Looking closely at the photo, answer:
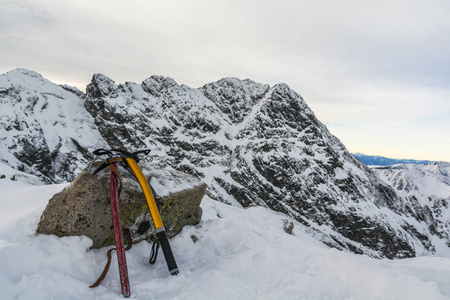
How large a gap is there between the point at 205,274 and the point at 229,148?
463ft

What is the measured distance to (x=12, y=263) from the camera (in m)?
3.81

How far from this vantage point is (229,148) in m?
146

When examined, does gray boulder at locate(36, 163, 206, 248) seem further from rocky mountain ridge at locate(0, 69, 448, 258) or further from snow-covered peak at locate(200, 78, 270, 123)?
snow-covered peak at locate(200, 78, 270, 123)

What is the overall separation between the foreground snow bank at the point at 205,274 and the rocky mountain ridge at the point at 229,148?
345 ft

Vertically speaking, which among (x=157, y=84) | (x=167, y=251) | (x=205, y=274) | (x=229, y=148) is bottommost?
(x=229, y=148)

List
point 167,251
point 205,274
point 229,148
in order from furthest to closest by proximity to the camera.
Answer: point 229,148, point 205,274, point 167,251

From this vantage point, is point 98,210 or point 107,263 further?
point 98,210

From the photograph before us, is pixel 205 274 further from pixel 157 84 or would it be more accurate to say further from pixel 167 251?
pixel 157 84

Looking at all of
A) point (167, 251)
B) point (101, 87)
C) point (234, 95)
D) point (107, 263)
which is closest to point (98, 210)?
point (107, 263)

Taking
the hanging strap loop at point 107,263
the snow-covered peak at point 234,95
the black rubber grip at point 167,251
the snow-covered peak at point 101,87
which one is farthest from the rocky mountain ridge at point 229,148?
the black rubber grip at point 167,251

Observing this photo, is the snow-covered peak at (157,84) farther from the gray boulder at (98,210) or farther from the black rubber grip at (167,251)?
the black rubber grip at (167,251)

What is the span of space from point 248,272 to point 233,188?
385 ft

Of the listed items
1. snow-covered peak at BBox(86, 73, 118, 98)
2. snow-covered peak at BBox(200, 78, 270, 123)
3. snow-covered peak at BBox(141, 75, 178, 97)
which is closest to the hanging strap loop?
snow-covered peak at BBox(86, 73, 118, 98)

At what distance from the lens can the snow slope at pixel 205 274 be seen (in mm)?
3906
